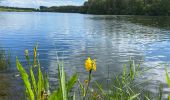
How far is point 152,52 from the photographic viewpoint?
32.4 meters

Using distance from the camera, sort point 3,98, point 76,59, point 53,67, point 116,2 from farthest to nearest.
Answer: point 116,2 < point 76,59 < point 53,67 < point 3,98

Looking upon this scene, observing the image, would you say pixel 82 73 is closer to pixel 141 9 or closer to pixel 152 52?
pixel 152 52

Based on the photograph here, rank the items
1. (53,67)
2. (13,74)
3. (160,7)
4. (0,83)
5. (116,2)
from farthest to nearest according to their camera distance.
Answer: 1. (116,2)
2. (160,7)
3. (53,67)
4. (13,74)
5. (0,83)

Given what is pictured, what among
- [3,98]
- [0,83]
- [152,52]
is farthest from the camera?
[152,52]

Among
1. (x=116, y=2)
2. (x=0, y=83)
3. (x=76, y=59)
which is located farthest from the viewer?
(x=116, y=2)

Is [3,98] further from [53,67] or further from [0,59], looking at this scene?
[53,67]

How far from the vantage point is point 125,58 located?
27.5m

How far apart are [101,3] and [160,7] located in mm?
35881

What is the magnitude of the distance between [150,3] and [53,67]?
15301 cm

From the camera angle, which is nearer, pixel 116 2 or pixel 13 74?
pixel 13 74

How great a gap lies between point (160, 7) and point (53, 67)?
14519 cm

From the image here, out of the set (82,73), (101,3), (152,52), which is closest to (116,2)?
(101,3)

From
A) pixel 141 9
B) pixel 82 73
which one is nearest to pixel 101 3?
pixel 141 9

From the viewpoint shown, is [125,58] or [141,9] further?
[141,9]
